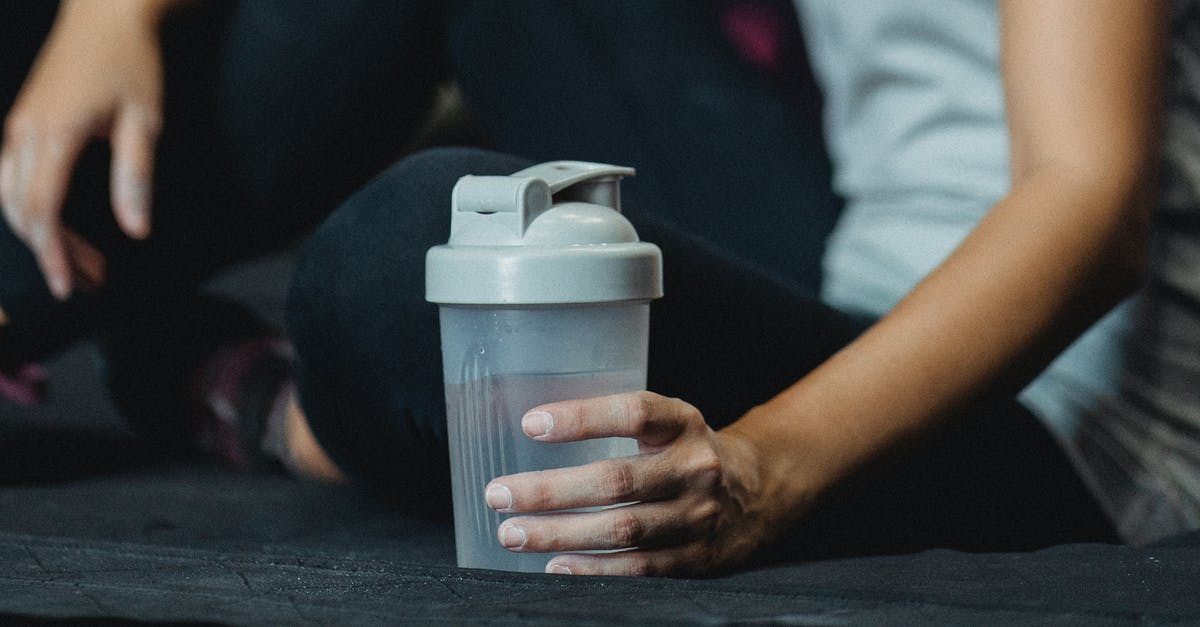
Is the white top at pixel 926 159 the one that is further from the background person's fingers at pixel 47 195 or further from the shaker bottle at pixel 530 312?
the background person's fingers at pixel 47 195

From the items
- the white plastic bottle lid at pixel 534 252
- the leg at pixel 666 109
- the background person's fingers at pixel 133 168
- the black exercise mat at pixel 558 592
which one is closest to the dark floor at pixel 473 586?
the black exercise mat at pixel 558 592

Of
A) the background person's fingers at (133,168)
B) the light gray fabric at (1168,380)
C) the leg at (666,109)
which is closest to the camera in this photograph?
the light gray fabric at (1168,380)

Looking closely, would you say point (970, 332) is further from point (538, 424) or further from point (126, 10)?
point (126, 10)

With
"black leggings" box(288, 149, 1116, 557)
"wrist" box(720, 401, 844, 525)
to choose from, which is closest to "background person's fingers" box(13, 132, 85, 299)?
"black leggings" box(288, 149, 1116, 557)

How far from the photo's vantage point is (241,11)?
Answer: 3.37 ft

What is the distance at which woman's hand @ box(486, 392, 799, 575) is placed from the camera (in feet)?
1.72

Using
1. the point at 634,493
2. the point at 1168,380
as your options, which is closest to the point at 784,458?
the point at 634,493

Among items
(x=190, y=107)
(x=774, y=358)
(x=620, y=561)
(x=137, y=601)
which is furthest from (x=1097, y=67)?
(x=190, y=107)

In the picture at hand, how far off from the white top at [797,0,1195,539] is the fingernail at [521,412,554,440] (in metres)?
0.45

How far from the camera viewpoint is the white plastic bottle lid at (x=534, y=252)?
0.52 m

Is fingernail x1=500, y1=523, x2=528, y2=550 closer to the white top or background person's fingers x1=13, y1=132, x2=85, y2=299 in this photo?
the white top

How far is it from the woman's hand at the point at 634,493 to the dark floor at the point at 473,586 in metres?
0.02

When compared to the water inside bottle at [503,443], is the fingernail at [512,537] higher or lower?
lower

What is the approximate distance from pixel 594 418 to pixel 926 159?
1.67 feet
